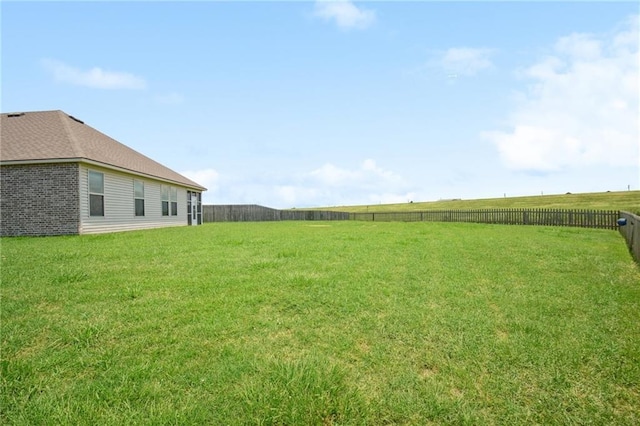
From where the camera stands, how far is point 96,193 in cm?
1529

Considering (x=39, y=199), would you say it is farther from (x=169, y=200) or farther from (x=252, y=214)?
(x=252, y=214)

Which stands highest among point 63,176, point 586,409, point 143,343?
point 63,176

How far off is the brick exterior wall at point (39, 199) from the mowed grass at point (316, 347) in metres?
9.58

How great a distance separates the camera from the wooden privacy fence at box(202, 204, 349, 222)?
3625 centimetres

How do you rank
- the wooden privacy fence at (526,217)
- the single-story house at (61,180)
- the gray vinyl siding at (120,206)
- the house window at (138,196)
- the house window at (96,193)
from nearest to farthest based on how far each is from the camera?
the single-story house at (61,180) → the gray vinyl siding at (120,206) → the house window at (96,193) → the house window at (138,196) → the wooden privacy fence at (526,217)

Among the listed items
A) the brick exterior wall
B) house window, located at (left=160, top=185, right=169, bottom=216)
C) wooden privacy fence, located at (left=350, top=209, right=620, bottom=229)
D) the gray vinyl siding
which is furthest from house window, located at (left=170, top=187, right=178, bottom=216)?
wooden privacy fence, located at (left=350, top=209, right=620, bottom=229)

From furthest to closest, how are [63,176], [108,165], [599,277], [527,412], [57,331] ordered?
[108,165], [63,176], [599,277], [57,331], [527,412]

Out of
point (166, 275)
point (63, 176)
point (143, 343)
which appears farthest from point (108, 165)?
point (143, 343)

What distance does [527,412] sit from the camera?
2.49 meters

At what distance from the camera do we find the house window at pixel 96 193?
15.0 metres

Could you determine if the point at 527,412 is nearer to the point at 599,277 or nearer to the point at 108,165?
the point at 599,277

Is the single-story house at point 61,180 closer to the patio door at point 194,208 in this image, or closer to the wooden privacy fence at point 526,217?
the patio door at point 194,208

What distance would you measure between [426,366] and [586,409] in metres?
1.14

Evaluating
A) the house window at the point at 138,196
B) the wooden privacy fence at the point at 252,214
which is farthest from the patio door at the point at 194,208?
the house window at the point at 138,196
